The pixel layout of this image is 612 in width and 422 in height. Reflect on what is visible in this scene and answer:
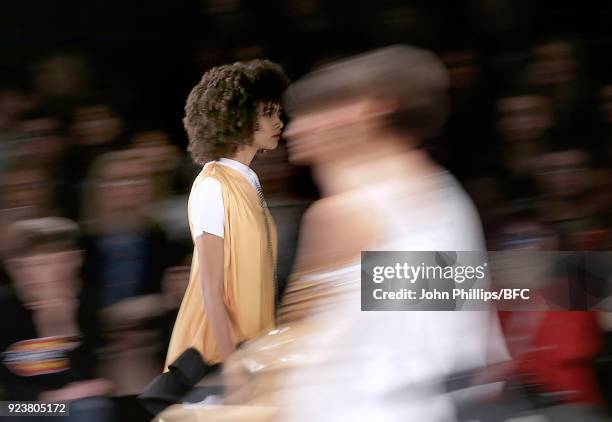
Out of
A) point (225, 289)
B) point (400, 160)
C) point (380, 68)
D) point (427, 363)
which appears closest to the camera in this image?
point (427, 363)

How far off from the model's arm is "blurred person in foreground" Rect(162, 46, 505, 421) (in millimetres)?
97

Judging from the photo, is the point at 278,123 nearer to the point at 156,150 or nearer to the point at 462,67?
the point at 156,150

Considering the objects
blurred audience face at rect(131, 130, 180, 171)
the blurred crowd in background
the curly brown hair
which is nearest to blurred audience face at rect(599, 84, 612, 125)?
the blurred crowd in background

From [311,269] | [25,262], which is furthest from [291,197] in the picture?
[25,262]

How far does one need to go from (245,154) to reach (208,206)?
19 centimetres

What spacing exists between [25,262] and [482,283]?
1416 mm

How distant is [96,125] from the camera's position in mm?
2928

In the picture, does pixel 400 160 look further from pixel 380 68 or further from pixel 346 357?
pixel 346 357

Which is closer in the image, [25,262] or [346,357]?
[346,357]

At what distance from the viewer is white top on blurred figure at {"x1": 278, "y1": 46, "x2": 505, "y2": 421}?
2.38 meters

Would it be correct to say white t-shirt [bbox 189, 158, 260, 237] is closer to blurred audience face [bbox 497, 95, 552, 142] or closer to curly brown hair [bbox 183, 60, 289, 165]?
curly brown hair [bbox 183, 60, 289, 165]

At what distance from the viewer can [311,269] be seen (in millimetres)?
2668

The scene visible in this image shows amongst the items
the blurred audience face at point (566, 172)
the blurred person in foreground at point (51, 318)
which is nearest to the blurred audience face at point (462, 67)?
the blurred audience face at point (566, 172)

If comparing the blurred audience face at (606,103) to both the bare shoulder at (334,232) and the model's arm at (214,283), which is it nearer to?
the bare shoulder at (334,232)
